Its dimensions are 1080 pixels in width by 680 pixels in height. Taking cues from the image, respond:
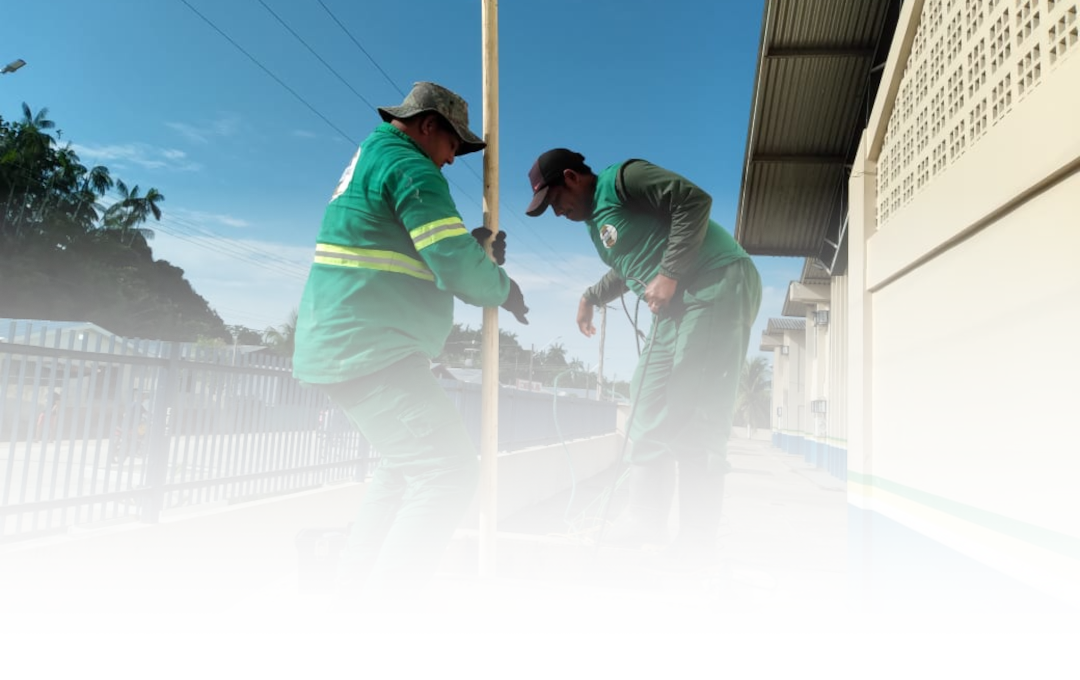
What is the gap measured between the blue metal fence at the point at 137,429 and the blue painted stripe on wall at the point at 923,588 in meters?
1.83

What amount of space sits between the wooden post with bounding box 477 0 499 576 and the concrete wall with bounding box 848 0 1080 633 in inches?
70.3

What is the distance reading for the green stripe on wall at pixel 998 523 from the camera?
6.25 ft

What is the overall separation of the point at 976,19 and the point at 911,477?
6.68 feet

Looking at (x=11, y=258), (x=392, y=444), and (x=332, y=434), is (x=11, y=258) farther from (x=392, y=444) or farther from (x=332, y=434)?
(x=392, y=444)

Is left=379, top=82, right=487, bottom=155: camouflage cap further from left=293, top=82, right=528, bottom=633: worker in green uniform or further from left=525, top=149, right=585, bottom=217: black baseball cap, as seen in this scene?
left=525, top=149, right=585, bottom=217: black baseball cap

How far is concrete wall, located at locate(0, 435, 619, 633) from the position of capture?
2986mm

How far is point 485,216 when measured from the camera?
8.87ft

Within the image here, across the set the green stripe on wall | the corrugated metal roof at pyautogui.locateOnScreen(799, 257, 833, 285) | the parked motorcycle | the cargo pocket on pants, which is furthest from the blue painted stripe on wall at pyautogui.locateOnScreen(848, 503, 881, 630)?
the corrugated metal roof at pyautogui.locateOnScreen(799, 257, 833, 285)

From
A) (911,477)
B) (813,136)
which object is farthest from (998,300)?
(813,136)

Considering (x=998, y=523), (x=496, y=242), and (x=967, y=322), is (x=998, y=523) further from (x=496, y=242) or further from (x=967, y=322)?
(x=496, y=242)

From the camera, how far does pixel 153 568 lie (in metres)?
3.65

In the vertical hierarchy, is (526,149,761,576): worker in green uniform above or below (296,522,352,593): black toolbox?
above

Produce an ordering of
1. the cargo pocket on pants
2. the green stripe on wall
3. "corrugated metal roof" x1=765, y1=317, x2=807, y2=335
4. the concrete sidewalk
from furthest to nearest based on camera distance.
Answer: "corrugated metal roof" x1=765, y1=317, x2=807, y2=335 < the concrete sidewalk < the cargo pocket on pants < the green stripe on wall

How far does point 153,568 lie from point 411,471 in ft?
7.77
